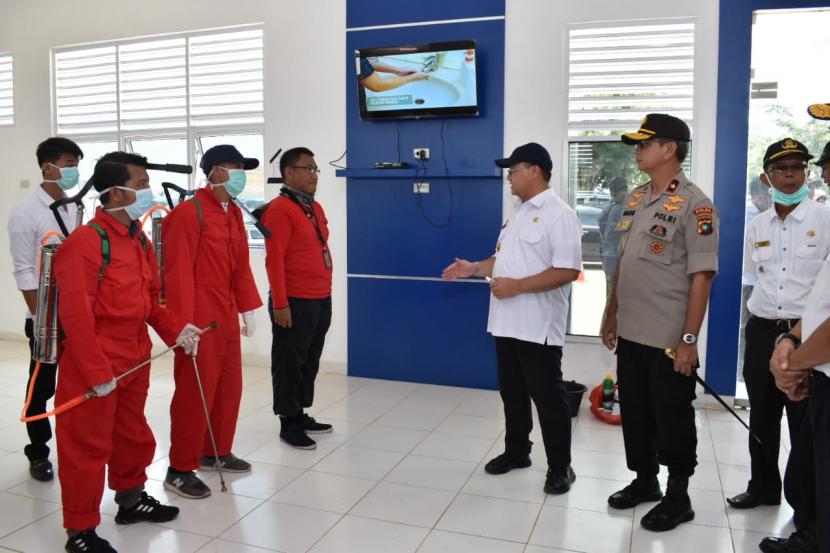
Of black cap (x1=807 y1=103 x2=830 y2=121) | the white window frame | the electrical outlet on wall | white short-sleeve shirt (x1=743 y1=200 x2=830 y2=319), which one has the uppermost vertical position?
the white window frame

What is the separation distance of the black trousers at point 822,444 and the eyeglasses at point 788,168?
4.66 ft

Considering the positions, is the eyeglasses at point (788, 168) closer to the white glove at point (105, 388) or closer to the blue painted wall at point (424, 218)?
the blue painted wall at point (424, 218)

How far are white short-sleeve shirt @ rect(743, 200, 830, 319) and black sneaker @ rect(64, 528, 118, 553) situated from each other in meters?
2.96

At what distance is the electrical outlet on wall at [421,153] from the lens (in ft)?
17.0

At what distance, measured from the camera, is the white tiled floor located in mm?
2816

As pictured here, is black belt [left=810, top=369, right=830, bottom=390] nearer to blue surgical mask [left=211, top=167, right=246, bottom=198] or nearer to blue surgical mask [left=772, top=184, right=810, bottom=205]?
blue surgical mask [left=772, top=184, right=810, bottom=205]

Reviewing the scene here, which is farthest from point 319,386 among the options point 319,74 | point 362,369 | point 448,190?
point 319,74

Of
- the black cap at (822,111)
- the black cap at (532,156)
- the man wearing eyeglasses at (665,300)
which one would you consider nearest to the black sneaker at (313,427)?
the man wearing eyeglasses at (665,300)

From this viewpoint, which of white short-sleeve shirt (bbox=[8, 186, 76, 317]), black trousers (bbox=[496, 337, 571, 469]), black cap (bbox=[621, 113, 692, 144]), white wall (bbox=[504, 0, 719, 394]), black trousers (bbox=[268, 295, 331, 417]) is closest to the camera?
black cap (bbox=[621, 113, 692, 144])

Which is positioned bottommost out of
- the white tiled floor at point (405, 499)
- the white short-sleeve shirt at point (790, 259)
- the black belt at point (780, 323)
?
the white tiled floor at point (405, 499)

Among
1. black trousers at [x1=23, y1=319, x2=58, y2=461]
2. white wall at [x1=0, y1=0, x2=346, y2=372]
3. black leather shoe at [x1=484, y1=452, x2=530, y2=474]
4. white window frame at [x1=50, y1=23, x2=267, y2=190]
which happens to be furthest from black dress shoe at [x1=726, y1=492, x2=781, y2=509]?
white window frame at [x1=50, y1=23, x2=267, y2=190]

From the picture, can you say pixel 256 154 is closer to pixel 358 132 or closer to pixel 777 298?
pixel 358 132

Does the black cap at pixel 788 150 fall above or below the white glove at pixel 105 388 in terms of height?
above

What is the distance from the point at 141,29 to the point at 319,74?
190 centimetres
